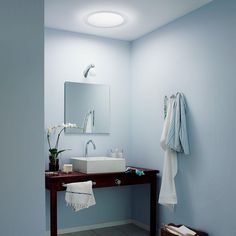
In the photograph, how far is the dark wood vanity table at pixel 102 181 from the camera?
3.16m

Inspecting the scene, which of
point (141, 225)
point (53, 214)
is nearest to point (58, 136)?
point (53, 214)

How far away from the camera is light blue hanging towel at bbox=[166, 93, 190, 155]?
3250 mm

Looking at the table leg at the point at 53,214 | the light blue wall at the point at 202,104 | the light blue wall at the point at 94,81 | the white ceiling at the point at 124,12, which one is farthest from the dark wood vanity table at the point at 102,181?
the white ceiling at the point at 124,12

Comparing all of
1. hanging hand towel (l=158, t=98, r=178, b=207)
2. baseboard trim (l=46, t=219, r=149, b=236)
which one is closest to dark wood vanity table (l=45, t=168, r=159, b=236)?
hanging hand towel (l=158, t=98, r=178, b=207)

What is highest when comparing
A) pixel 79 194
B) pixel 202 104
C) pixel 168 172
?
pixel 202 104

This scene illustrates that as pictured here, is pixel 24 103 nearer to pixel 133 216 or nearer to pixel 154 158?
pixel 154 158

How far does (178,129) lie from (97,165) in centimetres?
96

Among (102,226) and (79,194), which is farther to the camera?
(102,226)

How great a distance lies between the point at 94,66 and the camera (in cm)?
398

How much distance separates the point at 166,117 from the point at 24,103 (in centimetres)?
157

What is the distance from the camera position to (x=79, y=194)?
3.21 meters

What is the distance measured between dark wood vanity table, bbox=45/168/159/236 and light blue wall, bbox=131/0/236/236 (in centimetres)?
16

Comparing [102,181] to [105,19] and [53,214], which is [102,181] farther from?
[105,19]

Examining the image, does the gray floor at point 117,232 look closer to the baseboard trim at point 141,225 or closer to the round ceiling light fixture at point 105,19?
the baseboard trim at point 141,225
